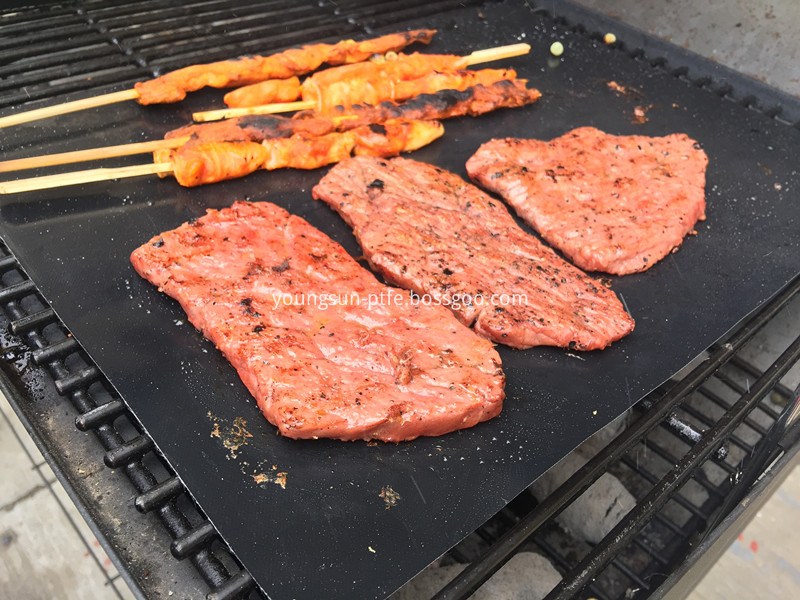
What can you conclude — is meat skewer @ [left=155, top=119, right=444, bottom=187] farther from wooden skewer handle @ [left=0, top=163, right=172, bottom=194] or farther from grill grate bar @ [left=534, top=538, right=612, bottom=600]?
grill grate bar @ [left=534, top=538, right=612, bottom=600]

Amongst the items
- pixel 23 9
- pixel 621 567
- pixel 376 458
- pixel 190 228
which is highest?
pixel 23 9

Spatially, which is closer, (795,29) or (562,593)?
(562,593)

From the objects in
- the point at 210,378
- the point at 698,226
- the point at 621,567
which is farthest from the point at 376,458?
the point at 698,226

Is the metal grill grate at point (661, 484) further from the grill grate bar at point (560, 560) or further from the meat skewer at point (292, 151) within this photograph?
the meat skewer at point (292, 151)

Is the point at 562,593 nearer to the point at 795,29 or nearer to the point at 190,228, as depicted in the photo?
the point at 190,228

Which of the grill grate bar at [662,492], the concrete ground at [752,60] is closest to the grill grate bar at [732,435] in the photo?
the grill grate bar at [662,492]

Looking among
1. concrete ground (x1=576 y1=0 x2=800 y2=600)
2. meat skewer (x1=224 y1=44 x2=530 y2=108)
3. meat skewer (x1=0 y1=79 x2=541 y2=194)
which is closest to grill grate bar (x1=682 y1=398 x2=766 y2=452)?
concrete ground (x1=576 y1=0 x2=800 y2=600)
